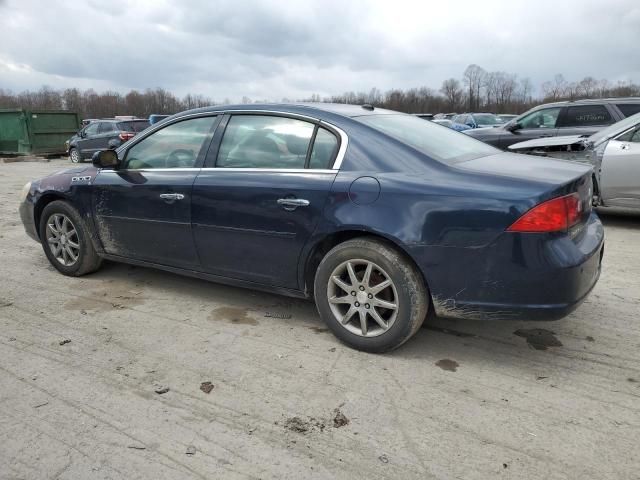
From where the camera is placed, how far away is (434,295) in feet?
9.93

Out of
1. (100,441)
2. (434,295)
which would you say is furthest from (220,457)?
(434,295)

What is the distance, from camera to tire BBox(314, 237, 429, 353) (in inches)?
121

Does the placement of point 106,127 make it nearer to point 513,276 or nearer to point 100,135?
point 100,135

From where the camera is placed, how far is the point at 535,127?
390 inches

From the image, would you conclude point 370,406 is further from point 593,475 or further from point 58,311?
point 58,311

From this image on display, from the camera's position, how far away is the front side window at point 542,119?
31.5 feet

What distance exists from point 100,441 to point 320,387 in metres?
1.15

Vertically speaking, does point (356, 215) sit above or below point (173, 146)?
below

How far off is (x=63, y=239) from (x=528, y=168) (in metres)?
4.04

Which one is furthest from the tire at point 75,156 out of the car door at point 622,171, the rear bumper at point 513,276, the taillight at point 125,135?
the rear bumper at point 513,276

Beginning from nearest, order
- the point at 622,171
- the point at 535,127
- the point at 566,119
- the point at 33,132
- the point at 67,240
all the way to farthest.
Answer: the point at 67,240
the point at 622,171
the point at 566,119
the point at 535,127
the point at 33,132

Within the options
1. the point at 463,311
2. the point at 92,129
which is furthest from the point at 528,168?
the point at 92,129

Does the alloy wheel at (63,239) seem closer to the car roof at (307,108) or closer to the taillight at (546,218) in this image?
the car roof at (307,108)

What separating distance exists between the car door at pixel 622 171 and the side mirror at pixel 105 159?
19.5 ft
